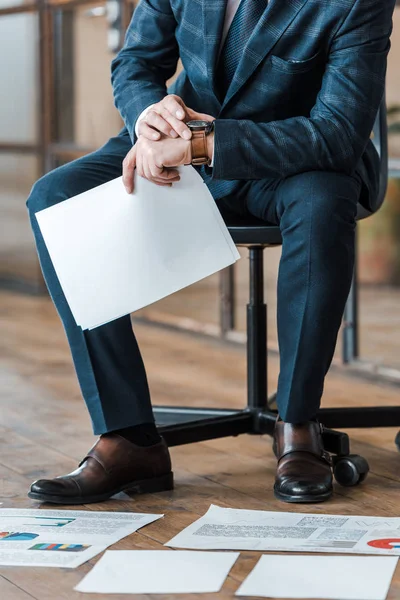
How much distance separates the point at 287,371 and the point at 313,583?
16.1 inches

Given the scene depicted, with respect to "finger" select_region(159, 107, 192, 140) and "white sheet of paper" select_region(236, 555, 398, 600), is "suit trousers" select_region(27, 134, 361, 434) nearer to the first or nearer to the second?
"finger" select_region(159, 107, 192, 140)

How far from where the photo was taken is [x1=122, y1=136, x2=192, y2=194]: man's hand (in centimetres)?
162

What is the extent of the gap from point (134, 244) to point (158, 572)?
1.74 ft

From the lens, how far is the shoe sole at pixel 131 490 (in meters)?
1.67

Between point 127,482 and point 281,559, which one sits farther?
point 127,482

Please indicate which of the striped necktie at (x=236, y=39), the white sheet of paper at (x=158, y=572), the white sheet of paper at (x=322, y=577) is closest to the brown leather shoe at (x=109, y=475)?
the white sheet of paper at (x=158, y=572)

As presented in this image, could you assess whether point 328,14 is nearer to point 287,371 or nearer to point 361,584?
point 287,371

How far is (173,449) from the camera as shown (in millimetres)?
2084

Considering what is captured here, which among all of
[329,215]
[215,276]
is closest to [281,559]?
[329,215]

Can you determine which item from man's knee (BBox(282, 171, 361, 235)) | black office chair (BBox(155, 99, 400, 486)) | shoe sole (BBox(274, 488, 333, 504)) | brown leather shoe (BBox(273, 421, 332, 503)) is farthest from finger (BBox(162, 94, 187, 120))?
shoe sole (BBox(274, 488, 333, 504))

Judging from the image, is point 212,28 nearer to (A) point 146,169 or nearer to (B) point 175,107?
(B) point 175,107

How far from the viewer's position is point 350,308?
2.92m

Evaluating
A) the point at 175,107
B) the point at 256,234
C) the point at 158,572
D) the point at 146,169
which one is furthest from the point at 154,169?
the point at 158,572

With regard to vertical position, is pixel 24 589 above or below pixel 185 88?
below
